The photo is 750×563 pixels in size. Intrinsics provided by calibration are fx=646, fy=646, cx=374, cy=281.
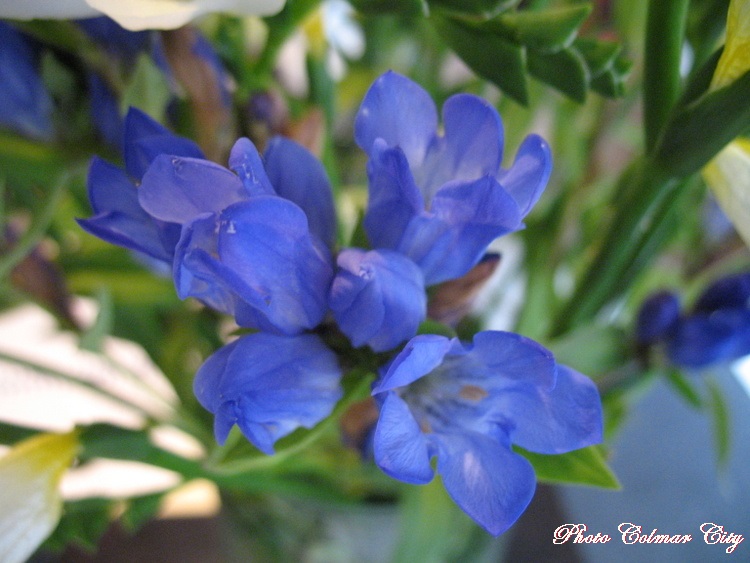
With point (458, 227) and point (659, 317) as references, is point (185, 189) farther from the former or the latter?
point (659, 317)

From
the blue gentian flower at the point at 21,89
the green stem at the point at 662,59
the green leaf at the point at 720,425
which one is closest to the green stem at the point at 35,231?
the blue gentian flower at the point at 21,89

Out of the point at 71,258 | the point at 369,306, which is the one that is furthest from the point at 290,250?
the point at 71,258

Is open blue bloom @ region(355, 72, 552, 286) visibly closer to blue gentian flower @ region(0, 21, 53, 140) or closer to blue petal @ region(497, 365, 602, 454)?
blue petal @ region(497, 365, 602, 454)

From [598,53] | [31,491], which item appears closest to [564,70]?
[598,53]

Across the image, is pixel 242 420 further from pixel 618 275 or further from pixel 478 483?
pixel 618 275

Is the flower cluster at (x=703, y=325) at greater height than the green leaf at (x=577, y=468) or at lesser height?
greater

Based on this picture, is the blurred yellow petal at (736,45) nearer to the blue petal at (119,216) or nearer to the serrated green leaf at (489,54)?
the serrated green leaf at (489,54)
